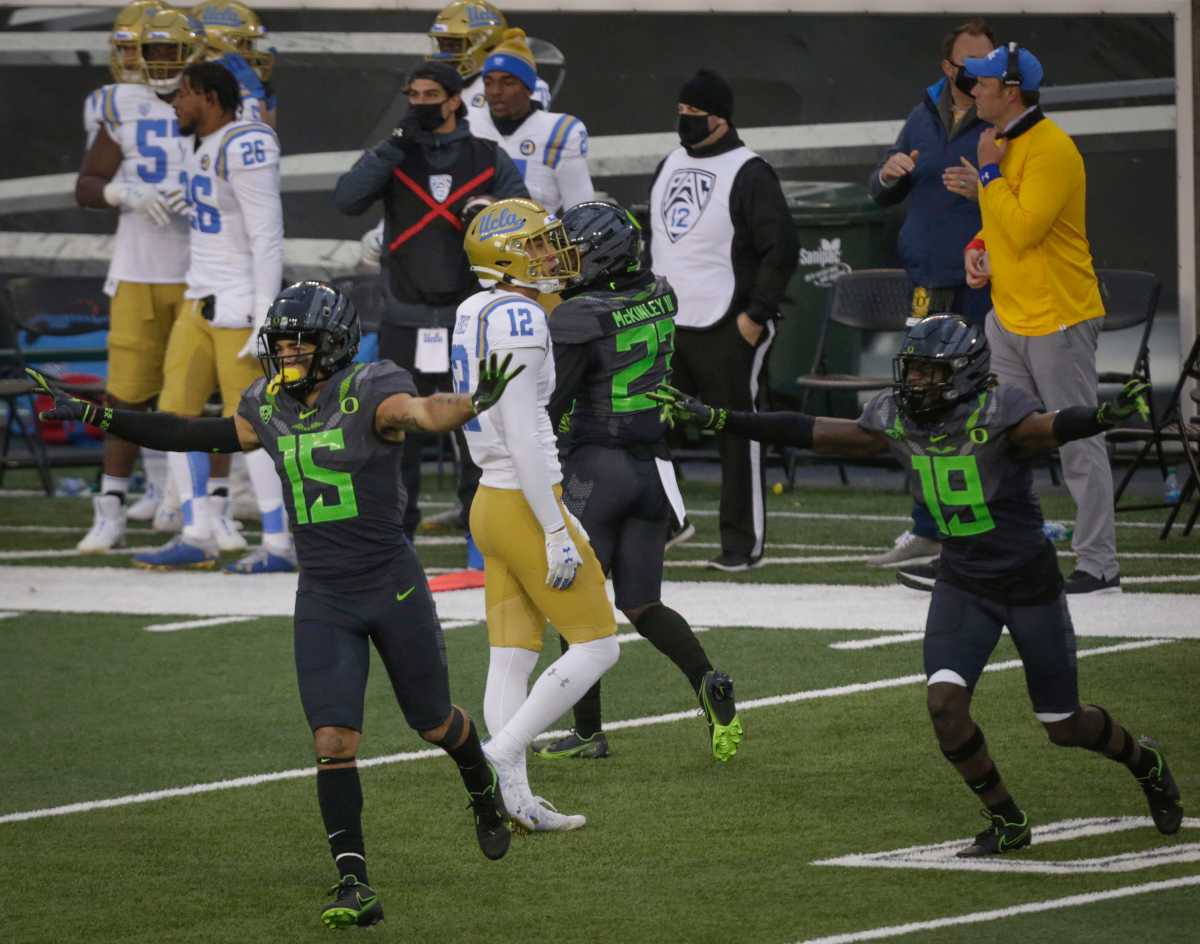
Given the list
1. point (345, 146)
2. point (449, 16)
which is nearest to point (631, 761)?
point (449, 16)

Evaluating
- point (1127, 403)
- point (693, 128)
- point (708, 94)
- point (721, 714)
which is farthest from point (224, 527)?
point (1127, 403)

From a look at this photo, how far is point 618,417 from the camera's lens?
7.51m

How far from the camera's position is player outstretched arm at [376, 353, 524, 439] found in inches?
223

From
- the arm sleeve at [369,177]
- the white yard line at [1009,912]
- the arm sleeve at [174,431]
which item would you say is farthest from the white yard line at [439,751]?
the arm sleeve at [369,177]

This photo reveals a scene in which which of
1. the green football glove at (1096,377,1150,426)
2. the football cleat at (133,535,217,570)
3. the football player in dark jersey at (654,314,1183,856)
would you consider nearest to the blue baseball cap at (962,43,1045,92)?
the football player in dark jersey at (654,314,1183,856)

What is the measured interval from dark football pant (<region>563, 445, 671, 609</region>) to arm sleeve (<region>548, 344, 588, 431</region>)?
0.24 metres

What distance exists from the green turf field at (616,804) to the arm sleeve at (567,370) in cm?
125

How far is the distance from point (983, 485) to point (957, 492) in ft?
0.25

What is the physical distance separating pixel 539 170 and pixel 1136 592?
3.74 m

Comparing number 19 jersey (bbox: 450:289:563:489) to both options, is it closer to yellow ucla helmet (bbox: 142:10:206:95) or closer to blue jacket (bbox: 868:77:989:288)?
blue jacket (bbox: 868:77:989:288)

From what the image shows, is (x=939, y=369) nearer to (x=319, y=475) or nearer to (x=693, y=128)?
(x=319, y=475)

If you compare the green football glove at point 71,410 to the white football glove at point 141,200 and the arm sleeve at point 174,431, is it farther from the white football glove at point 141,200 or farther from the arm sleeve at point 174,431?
the white football glove at point 141,200

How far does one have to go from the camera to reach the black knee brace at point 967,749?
629 centimetres

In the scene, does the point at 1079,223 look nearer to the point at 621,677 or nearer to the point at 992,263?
the point at 992,263
